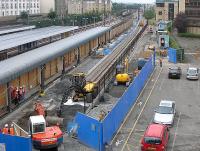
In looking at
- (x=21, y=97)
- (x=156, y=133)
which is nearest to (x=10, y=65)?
(x=21, y=97)

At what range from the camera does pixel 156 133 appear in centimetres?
2091

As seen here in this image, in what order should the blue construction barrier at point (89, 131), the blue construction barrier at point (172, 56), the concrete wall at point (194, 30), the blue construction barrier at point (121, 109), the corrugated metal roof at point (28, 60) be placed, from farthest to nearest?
1. the concrete wall at point (194, 30)
2. the blue construction barrier at point (172, 56)
3. the corrugated metal roof at point (28, 60)
4. the blue construction barrier at point (121, 109)
5. the blue construction barrier at point (89, 131)

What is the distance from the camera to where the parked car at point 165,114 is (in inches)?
994

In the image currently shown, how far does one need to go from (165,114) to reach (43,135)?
8429 mm

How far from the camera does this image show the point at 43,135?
828 inches

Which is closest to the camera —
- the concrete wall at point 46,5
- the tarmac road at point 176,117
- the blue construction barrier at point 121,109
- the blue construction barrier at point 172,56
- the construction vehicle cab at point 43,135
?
the construction vehicle cab at point 43,135

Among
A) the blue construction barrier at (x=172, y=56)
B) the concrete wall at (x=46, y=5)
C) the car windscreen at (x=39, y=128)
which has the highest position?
the concrete wall at (x=46, y=5)

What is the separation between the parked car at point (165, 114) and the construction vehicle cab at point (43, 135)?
6.84 meters

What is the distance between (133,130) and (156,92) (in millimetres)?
10969

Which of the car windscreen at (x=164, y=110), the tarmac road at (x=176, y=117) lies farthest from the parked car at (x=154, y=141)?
the car windscreen at (x=164, y=110)

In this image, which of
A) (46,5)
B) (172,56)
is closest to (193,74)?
(172,56)

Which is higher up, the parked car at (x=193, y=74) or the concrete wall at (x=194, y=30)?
the concrete wall at (x=194, y=30)

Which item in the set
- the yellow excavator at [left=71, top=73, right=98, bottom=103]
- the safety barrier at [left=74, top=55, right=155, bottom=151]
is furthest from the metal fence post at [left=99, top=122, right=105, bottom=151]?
the yellow excavator at [left=71, top=73, right=98, bottom=103]

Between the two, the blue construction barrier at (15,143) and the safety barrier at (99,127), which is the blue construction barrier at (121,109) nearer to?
the safety barrier at (99,127)
